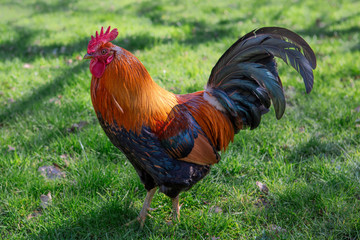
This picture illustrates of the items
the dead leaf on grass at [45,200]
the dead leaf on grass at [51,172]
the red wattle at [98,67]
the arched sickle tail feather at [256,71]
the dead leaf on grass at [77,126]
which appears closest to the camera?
the red wattle at [98,67]

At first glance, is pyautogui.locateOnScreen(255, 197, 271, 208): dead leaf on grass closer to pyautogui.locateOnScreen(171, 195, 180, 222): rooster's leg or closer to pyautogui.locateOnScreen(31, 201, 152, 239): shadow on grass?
pyautogui.locateOnScreen(171, 195, 180, 222): rooster's leg

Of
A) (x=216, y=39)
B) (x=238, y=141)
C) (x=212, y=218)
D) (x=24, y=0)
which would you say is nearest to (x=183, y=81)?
(x=238, y=141)

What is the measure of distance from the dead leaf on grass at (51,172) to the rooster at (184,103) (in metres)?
1.19

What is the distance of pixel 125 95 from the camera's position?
2211 mm

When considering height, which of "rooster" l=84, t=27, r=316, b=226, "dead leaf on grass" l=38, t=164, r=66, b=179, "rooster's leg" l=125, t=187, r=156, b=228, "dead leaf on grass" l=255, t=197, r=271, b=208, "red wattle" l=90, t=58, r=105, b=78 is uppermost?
"red wattle" l=90, t=58, r=105, b=78

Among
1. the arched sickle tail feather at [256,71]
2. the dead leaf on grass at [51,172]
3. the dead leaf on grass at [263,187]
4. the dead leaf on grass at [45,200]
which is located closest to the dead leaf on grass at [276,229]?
the dead leaf on grass at [263,187]

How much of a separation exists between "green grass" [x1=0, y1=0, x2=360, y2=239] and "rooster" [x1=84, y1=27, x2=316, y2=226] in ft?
1.91

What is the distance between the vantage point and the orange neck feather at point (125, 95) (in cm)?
217

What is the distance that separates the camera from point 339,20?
750 centimetres

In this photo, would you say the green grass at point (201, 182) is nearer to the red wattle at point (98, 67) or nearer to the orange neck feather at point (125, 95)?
the orange neck feather at point (125, 95)

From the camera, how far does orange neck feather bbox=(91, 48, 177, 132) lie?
2170mm

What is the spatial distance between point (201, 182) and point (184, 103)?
104cm

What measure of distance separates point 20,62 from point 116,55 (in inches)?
183

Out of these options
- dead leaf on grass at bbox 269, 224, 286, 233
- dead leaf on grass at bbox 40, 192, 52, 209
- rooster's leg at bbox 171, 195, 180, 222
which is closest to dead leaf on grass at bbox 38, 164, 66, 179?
dead leaf on grass at bbox 40, 192, 52, 209
